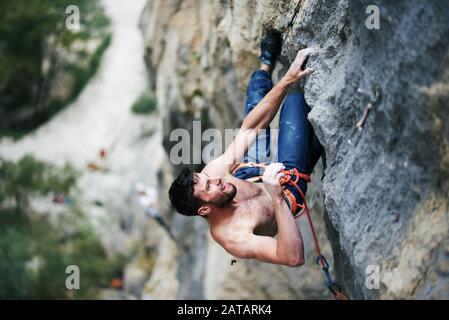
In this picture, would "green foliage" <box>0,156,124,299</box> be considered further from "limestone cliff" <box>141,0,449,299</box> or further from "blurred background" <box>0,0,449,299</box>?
"limestone cliff" <box>141,0,449,299</box>

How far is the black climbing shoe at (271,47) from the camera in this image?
4.08m

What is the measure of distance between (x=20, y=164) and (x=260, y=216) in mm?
13917

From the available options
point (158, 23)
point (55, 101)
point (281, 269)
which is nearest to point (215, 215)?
point (281, 269)

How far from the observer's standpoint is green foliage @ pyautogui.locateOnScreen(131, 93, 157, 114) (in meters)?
16.8

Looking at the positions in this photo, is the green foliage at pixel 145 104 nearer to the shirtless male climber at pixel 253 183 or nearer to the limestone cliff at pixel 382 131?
the limestone cliff at pixel 382 131

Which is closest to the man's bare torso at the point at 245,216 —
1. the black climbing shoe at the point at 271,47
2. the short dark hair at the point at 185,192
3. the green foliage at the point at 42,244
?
the short dark hair at the point at 185,192

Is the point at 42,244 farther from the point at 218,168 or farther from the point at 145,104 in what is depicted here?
the point at 218,168

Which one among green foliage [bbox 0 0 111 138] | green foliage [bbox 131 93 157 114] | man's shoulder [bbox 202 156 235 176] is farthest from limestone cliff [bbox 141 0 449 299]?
green foliage [bbox 0 0 111 138]

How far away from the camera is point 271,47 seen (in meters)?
4.11

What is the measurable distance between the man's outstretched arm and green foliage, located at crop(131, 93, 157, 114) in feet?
42.8

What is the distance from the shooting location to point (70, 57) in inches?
776

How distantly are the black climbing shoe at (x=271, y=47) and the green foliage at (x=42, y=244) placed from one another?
9.06 m

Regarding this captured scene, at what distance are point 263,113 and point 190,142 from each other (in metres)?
4.52
